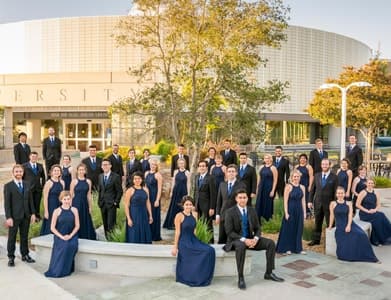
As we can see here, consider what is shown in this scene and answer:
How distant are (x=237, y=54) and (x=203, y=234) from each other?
21.1ft

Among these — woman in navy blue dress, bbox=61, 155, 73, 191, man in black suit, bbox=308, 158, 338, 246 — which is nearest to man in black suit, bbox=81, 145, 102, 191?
woman in navy blue dress, bbox=61, 155, 73, 191

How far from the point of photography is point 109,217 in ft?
31.3

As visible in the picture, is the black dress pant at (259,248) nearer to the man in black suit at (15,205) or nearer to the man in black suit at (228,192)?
the man in black suit at (228,192)

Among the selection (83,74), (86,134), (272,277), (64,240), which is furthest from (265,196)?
(86,134)

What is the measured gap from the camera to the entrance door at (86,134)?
40219 mm

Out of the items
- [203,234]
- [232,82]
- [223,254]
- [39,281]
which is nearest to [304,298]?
[223,254]

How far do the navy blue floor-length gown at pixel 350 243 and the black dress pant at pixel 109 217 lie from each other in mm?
4428

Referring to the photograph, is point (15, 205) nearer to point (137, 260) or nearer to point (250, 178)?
point (137, 260)

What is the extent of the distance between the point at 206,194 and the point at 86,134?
108 feet

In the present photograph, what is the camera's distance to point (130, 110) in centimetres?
1360

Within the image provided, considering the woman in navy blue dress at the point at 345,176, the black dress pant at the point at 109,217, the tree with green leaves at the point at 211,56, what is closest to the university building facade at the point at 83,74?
the tree with green leaves at the point at 211,56

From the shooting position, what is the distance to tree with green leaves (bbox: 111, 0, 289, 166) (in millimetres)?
13219

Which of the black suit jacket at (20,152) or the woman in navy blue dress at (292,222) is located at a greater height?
the black suit jacket at (20,152)

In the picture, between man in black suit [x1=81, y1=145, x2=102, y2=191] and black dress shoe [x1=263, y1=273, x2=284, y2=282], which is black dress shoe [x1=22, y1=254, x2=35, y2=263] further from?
black dress shoe [x1=263, y1=273, x2=284, y2=282]
